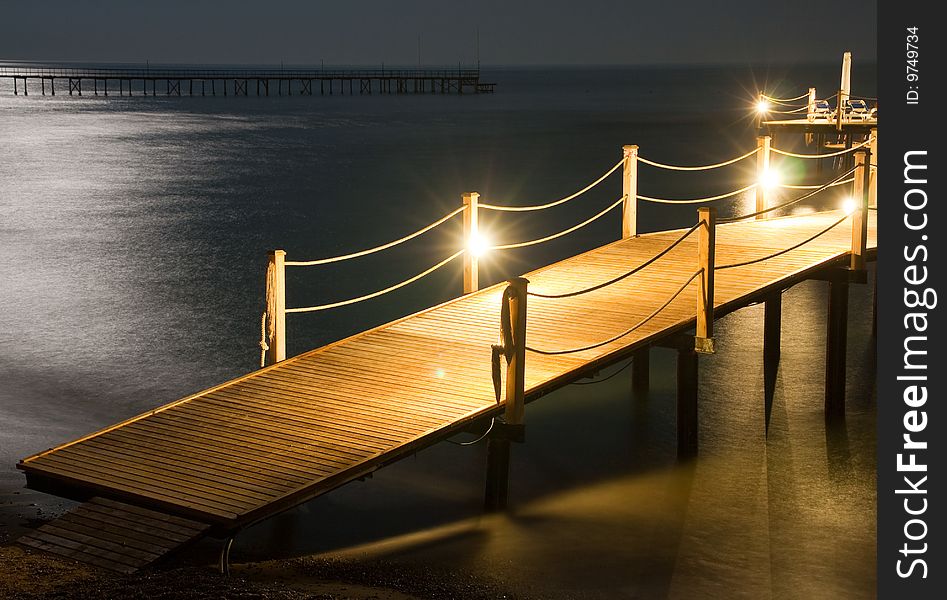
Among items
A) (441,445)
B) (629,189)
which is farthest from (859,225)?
(441,445)

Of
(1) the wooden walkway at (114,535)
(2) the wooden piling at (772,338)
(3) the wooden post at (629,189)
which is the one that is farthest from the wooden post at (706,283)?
(1) the wooden walkway at (114,535)

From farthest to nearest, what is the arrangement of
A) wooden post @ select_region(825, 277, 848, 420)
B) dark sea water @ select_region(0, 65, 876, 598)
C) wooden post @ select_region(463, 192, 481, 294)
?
wooden post @ select_region(825, 277, 848, 420) < wooden post @ select_region(463, 192, 481, 294) < dark sea water @ select_region(0, 65, 876, 598)

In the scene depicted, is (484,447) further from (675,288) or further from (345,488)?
(675,288)

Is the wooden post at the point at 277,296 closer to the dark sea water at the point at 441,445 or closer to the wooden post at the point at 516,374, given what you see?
the dark sea water at the point at 441,445

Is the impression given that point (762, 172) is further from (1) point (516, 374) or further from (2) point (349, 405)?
(2) point (349, 405)

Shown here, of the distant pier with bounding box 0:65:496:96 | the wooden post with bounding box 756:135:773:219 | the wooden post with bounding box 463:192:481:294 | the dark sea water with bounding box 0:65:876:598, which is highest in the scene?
the distant pier with bounding box 0:65:496:96

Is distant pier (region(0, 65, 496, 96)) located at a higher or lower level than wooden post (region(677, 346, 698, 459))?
higher

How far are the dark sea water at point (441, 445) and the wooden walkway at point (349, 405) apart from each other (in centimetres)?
103

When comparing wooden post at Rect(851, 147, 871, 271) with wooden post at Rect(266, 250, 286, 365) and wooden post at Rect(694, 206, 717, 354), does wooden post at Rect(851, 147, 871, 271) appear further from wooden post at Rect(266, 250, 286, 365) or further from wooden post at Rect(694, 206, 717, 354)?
wooden post at Rect(266, 250, 286, 365)

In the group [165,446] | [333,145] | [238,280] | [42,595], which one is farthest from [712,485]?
[333,145]

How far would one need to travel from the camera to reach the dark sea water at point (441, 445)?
29.0 ft

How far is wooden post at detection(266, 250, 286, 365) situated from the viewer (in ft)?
30.1

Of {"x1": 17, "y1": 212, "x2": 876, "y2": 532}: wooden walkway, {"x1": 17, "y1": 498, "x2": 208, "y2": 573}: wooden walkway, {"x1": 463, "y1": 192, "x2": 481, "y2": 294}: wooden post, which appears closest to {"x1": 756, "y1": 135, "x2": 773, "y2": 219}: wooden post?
{"x1": 17, "y1": 212, "x2": 876, "y2": 532}: wooden walkway

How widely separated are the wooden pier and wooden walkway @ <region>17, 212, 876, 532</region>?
0.01 meters
